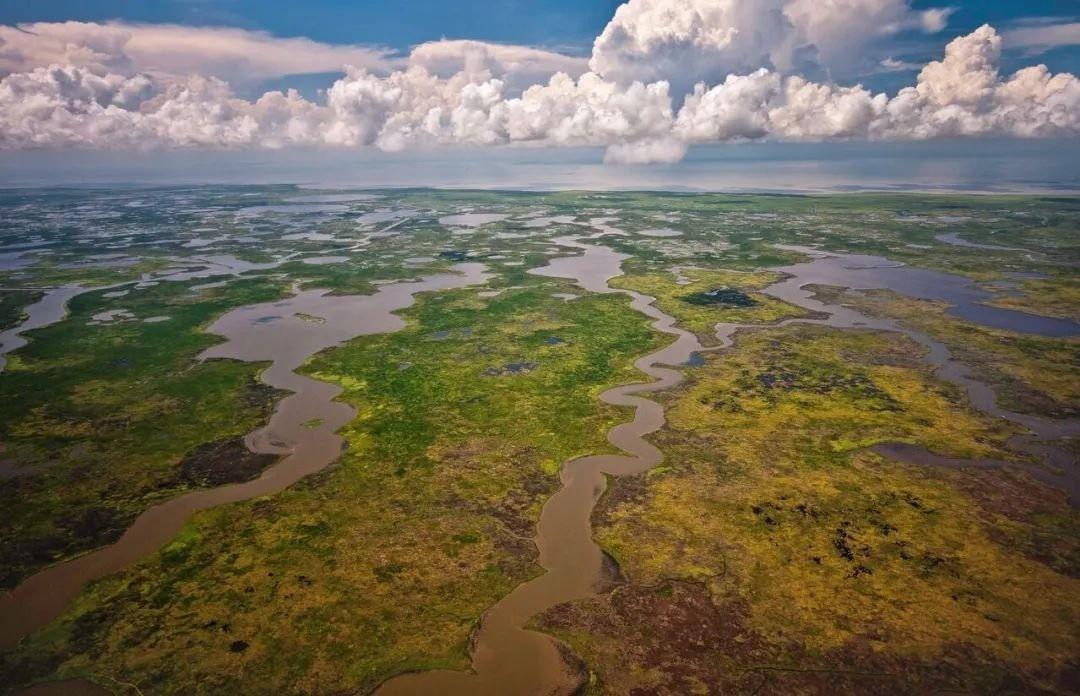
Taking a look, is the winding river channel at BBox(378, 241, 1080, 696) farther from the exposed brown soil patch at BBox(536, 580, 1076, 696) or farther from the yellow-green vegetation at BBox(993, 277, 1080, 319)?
the yellow-green vegetation at BBox(993, 277, 1080, 319)

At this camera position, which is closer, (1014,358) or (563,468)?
(563,468)

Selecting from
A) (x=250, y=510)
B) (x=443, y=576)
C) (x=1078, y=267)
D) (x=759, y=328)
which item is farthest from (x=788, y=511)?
(x=1078, y=267)

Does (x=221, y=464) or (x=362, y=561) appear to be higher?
(x=221, y=464)

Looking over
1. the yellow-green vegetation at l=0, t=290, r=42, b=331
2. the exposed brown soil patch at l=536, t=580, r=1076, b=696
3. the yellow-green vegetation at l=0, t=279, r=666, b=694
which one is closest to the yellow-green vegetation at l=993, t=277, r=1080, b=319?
the yellow-green vegetation at l=0, t=279, r=666, b=694

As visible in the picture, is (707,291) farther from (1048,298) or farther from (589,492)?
(589,492)

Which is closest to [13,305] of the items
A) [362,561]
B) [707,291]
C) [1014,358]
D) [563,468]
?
[362,561]

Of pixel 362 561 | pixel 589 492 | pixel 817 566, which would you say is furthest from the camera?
pixel 589 492

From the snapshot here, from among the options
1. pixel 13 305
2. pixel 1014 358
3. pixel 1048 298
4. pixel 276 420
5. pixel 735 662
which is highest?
pixel 1048 298

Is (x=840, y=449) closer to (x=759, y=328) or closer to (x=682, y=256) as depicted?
(x=759, y=328)
